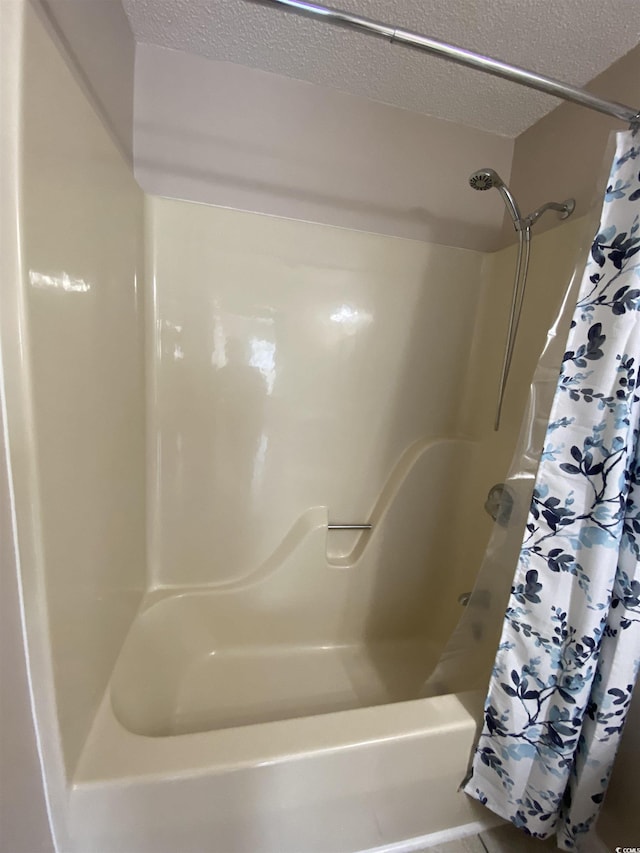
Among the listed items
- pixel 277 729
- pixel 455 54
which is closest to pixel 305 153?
pixel 455 54

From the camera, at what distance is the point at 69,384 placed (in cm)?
67

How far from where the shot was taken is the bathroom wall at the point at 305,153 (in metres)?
1.15

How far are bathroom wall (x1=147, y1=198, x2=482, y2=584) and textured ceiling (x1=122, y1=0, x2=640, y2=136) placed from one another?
16.8 inches

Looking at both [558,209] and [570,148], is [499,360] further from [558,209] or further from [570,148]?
[570,148]

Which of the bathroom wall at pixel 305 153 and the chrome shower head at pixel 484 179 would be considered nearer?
the chrome shower head at pixel 484 179

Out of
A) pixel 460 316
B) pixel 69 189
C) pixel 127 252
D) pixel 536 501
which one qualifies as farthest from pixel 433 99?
pixel 536 501

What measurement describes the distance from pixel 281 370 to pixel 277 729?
38.2 inches

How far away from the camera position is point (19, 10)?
0.49 m

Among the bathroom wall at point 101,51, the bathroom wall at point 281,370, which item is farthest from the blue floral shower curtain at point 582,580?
the bathroom wall at point 101,51

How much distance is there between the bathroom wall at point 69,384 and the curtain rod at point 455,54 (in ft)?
1.29

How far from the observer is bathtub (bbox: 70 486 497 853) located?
0.71 meters

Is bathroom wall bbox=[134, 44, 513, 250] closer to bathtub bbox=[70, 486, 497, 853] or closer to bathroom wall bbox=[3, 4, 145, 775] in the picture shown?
bathroom wall bbox=[3, 4, 145, 775]

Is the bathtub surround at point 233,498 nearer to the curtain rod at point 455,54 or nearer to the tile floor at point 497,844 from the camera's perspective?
the tile floor at point 497,844

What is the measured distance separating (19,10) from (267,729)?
3.94 ft
